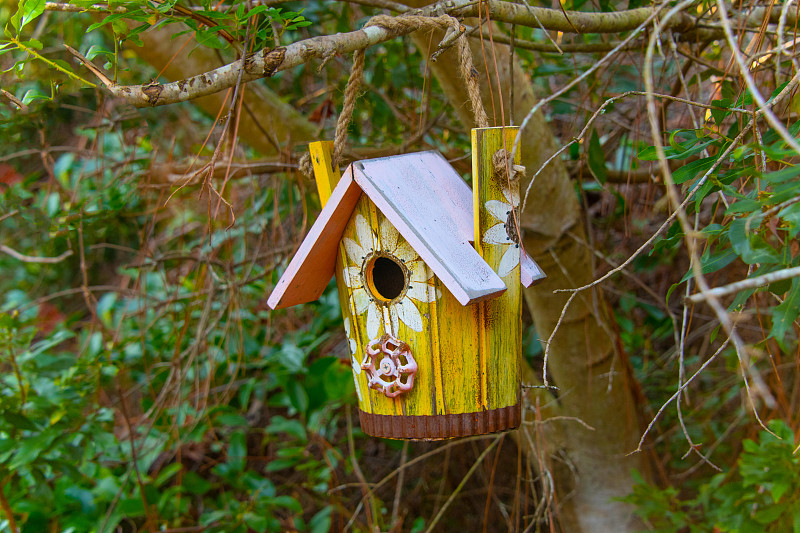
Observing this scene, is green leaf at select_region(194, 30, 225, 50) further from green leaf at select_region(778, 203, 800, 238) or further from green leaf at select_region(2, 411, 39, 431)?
green leaf at select_region(2, 411, 39, 431)

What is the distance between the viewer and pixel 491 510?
2.63 meters

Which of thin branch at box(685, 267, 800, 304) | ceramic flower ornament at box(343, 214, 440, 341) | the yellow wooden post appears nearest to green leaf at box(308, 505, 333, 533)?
ceramic flower ornament at box(343, 214, 440, 341)

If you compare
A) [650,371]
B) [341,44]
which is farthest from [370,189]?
[650,371]

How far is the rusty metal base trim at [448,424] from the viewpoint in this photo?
3.61ft

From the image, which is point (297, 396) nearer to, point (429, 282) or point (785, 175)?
point (429, 282)

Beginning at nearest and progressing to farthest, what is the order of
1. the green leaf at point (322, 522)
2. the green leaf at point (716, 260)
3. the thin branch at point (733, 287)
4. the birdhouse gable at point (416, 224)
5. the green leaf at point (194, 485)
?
the thin branch at point (733, 287), the green leaf at point (716, 260), the birdhouse gable at point (416, 224), the green leaf at point (322, 522), the green leaf at point (194, 485)

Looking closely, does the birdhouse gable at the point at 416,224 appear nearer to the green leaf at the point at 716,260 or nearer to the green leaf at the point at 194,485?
the green leaf at the point at 716,260

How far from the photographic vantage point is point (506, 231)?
3.55 ft

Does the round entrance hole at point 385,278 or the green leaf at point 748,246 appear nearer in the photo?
the green leaf at point 748,246

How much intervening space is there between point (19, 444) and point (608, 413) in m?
1.60

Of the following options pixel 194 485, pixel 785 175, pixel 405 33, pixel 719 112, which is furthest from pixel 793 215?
pixel 194 485

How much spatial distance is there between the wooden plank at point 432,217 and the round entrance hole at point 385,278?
132 mm

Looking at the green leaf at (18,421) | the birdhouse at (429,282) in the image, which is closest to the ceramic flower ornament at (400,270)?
the birdhouse at (429,282)

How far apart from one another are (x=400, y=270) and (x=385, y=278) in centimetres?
4
